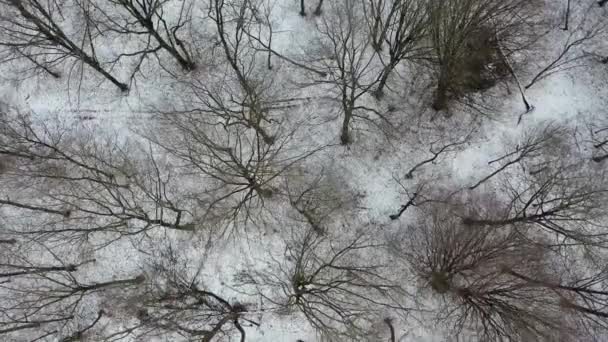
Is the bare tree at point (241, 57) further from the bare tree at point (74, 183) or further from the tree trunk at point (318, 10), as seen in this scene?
the bare tree at point (74, 183)

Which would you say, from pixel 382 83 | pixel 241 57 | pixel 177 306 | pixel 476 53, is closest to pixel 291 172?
pixel 382 83

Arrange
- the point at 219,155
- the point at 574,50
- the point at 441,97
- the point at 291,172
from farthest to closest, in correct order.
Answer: the point at 574,50 → the point at 441,97 → the point at 291,172 → the point at 219,155

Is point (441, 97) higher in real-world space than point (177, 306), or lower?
higher

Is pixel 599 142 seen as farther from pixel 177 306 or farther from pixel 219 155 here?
pixel 177 306

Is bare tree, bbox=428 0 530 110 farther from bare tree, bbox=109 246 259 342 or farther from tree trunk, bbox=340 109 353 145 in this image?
bare tree, bbox=109 246 259 342

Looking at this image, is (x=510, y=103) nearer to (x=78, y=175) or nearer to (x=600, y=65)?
(x=600, y=65)

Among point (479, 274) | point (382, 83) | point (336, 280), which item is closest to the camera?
point (479, 274)

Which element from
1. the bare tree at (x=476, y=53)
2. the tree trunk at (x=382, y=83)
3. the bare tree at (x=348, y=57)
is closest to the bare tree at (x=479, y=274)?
the bare tree at (x=348, y=57)

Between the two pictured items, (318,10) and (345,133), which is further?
(318,10)
